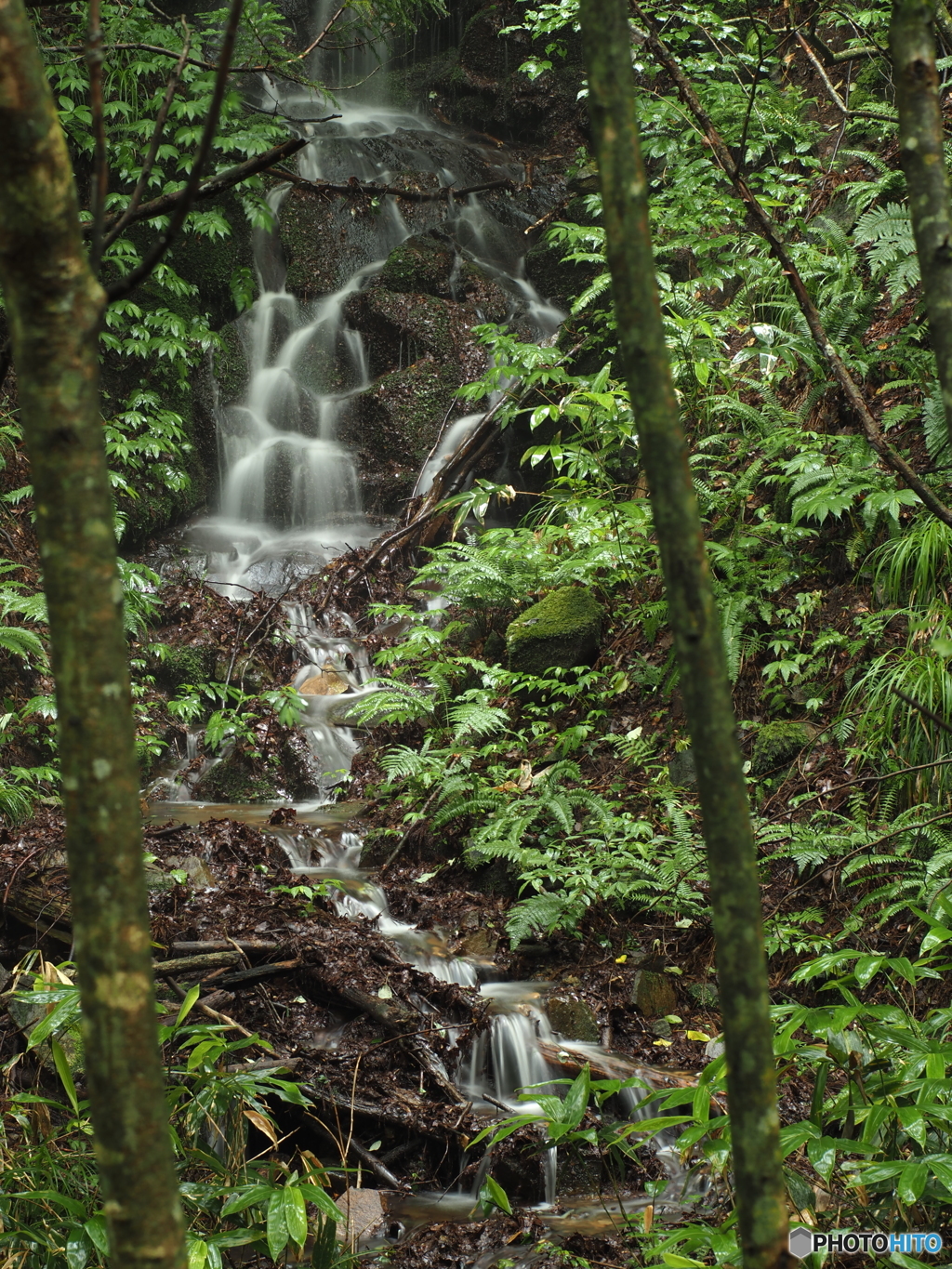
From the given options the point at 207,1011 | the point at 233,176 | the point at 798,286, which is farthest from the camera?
the point at 207,1011

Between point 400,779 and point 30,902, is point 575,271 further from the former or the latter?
point 30,902

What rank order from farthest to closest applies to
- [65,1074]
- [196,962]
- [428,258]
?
[428,258] → [196,962] → [65,1074]

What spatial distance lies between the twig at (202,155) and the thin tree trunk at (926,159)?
871 mm

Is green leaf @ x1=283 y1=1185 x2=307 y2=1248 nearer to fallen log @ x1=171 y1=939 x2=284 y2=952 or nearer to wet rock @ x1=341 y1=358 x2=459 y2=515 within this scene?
fallen log @ x1=171 y1=939 x2=284 y2=952

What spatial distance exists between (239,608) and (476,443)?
11.8 ft

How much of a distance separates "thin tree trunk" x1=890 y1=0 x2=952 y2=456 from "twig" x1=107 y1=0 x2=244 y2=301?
34.3 inches

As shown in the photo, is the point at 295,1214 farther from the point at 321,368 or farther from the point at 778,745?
the point at 321,368

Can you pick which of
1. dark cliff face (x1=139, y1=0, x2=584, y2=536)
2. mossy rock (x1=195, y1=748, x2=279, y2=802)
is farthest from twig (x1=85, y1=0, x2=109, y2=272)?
dark cliff face (x1=139, y1=0, x2=584, y2=536)

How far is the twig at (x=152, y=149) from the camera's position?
1.20 metres

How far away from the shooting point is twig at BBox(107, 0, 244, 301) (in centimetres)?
97

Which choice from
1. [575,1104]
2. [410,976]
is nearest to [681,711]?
[410,976]

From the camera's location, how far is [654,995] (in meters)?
4.34

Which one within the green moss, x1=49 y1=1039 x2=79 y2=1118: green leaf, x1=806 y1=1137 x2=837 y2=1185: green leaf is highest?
the green moss

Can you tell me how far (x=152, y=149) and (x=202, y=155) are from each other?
1.10ft
